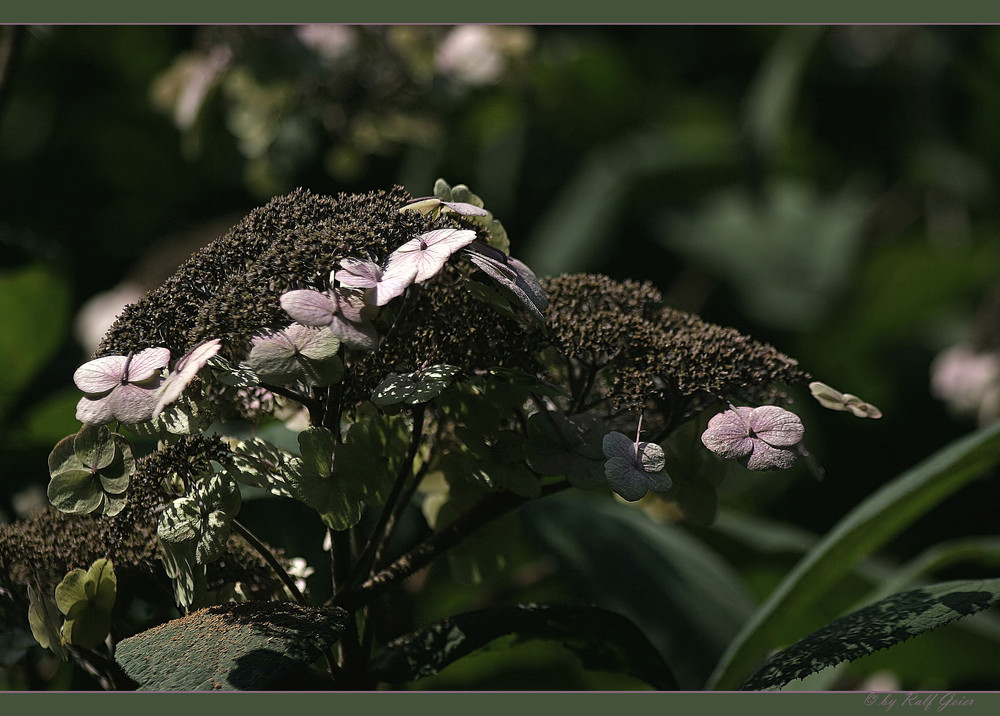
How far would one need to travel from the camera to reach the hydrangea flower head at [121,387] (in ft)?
1.70

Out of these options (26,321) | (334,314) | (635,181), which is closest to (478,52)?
(635,181)

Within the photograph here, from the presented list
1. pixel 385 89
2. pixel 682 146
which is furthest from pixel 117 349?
pixel 682 146

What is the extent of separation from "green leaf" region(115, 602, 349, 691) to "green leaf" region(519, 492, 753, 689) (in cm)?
44

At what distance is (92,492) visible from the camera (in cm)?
55

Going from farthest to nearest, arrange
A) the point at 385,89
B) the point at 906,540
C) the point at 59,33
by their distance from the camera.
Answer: the point at 906,540 → the point at 59,33 → the point at 385,89

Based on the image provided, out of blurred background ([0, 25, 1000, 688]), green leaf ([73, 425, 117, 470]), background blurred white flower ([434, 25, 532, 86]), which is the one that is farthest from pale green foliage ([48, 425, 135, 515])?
background blurred white flower ([434, 25, 532, 86])

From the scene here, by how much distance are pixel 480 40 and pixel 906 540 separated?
60.9 inches

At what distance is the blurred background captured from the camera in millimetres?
1298

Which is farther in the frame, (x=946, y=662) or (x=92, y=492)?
(x=946, y=662)

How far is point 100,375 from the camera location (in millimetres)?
530

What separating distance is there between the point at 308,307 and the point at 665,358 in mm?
215

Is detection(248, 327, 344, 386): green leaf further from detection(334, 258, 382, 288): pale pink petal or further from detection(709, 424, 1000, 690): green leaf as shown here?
detection(709, 424, 1000, 690): green leaf

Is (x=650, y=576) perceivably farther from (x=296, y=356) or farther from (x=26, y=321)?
(x=26, y=321)

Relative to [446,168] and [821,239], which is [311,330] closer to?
[446,168]
